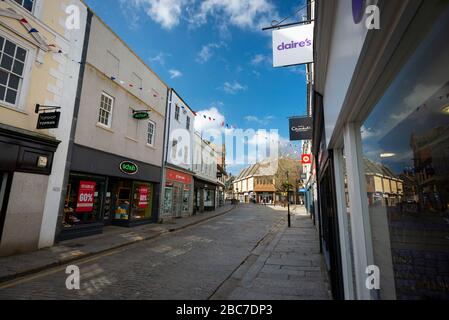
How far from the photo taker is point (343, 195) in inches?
133

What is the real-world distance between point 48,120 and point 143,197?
7617 mm

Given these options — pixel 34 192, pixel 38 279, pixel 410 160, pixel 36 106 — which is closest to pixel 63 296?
pixel 38 279

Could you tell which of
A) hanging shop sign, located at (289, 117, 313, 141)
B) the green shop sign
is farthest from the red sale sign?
hanging shop sign, located at (289, 117, 313, 141)

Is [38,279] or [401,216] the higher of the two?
[401,216]

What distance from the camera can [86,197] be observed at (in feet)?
32.6

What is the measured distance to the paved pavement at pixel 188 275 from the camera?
4.54m

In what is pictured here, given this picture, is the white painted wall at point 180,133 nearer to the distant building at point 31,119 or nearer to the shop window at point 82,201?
the shop window at point 82,201

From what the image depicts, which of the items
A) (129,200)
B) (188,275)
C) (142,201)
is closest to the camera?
(188,275)

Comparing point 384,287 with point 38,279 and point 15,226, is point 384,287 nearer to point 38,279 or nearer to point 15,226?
point 38,279

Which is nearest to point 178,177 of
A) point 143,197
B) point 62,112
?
point 143,197

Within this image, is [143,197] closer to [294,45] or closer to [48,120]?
[48,120]

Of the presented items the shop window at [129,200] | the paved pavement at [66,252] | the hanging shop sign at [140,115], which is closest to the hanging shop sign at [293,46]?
the paved pavement at [66,252]

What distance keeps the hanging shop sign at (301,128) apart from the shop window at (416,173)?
22.8ft

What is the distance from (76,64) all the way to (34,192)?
16.7ft
